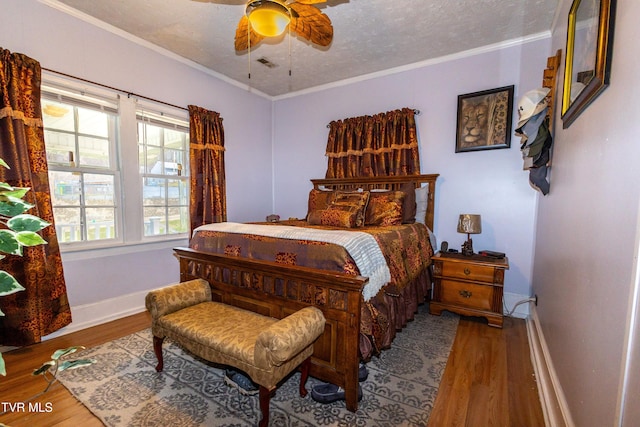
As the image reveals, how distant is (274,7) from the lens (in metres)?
1.55

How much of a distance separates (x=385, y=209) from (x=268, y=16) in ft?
6.38

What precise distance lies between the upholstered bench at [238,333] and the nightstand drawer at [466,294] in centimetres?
172

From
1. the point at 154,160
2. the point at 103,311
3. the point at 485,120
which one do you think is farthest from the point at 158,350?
the point at 485,120

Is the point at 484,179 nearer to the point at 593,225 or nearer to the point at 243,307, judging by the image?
the point at 593,225

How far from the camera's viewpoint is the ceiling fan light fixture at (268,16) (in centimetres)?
154

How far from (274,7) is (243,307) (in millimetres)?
1878

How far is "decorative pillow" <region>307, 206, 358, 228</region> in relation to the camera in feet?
9.25

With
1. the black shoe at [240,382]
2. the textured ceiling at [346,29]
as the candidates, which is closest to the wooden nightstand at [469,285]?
the black shoe at [240,382]

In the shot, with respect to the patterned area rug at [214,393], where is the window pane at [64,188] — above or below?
above

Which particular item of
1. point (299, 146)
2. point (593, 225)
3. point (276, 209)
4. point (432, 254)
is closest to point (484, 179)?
point (432, 254)

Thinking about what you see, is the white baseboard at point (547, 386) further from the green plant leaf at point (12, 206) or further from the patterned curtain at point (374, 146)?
the green plant leaf at point (12, 206)

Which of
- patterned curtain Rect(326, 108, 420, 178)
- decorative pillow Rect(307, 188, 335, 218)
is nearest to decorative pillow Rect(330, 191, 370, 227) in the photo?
decorative pillow Rect(307, 188, 335, 218)

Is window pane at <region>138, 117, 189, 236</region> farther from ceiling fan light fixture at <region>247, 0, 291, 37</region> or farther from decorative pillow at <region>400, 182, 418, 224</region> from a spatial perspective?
decorative pillow at <region>400, 182, 418, 224</region>

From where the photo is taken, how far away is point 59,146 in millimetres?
2465
